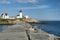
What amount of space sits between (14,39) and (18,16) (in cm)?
7810

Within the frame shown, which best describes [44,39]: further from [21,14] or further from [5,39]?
[21,14]

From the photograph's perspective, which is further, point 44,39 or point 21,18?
point 21,18

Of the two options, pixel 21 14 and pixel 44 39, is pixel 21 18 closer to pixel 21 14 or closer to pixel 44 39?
pixel 21 14

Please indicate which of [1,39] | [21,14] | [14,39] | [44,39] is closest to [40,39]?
[44,39]

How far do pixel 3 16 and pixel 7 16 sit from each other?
75.4 inches

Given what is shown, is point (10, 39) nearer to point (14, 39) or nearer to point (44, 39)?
point (14, 39)

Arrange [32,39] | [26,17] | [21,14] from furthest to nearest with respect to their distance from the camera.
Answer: [26,17] → [21,14] → [32,39]

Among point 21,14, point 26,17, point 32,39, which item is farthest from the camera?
point 26,17

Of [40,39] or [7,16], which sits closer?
[40,39]

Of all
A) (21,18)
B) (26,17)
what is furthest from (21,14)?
(26,17)

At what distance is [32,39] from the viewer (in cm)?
877

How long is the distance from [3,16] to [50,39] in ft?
274

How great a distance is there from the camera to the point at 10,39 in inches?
360

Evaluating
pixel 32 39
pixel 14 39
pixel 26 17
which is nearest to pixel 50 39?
pixel 32 39
